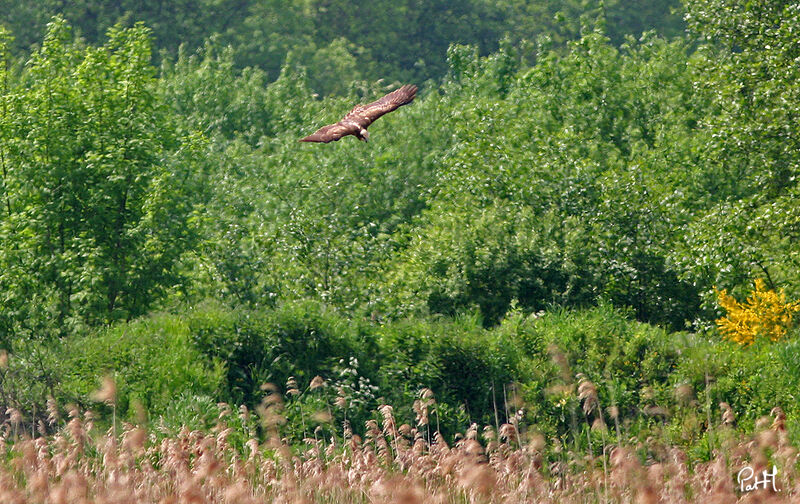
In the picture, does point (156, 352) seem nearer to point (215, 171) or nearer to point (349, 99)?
point (215, 171)

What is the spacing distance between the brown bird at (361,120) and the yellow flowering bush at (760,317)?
900cm

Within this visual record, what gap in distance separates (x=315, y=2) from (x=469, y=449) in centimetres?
4652

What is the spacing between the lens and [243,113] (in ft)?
126

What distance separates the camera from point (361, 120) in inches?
476

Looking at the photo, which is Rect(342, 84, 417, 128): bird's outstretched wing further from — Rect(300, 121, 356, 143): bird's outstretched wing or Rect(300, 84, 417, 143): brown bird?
Rect(300, 121, 356, 143): bird's outstretched wing

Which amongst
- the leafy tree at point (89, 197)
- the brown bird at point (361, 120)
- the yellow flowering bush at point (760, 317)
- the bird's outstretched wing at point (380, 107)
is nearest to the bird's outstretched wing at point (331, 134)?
the brown bird at point (361, 120)

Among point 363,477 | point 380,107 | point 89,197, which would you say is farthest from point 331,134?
point 89,197

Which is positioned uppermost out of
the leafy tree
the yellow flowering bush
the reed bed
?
the leafy tree

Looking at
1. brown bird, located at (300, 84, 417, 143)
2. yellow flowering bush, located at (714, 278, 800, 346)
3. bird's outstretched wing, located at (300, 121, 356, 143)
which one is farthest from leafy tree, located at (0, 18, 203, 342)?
bird's outstretched wing, located at (300, 121, 356, 143)

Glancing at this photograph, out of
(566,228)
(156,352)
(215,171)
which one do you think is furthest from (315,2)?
(156,352)

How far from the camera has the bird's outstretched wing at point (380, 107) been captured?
11984mm

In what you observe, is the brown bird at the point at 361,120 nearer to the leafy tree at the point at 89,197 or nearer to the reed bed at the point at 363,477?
the reed bed at the point at 363,477

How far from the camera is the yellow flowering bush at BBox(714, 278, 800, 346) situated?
Answer: 64.0ft

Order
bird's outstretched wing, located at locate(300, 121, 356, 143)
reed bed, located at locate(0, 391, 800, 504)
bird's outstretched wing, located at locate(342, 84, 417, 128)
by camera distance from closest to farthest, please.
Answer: reed bed, located at locate(0, 391, 800, 504)
bird's outstretched wing, located at locate(300, 121, 356, 143)
bird's outstretched wing, located at locate(342, 84, 417, 128)
